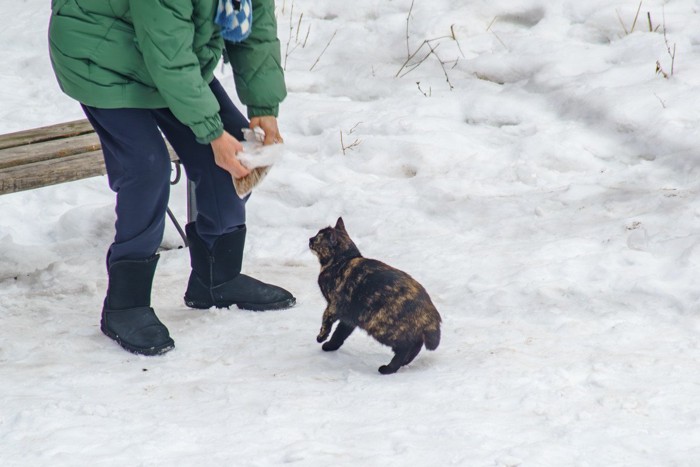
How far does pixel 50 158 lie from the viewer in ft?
15.6

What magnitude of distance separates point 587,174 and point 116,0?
9.99ft

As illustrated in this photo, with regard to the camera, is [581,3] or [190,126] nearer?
[190,126]

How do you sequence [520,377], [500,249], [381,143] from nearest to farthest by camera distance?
[520,377], [500,249], [381,143]

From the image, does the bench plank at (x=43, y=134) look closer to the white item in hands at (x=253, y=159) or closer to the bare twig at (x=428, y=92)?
the white item in hands at (x=253, y=159)

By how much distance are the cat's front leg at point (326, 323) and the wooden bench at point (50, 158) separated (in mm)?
1431

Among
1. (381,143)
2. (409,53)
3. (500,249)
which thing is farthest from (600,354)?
(409,53)

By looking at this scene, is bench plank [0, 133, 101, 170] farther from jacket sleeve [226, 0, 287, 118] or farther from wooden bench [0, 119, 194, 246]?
jacket sleeve [226, 0, 287, 118]

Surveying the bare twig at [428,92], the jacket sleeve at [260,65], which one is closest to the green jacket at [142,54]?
the jacket sleeve at [260,65]

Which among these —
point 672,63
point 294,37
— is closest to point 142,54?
point 672,63

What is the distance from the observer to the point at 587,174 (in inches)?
218

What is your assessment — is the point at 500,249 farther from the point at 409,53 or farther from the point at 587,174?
the point at 409,53

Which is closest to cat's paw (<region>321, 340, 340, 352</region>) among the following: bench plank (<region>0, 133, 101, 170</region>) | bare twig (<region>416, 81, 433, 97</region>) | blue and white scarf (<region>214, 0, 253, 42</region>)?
blue and white scarf (<region>214, 0, 253, 42</region>)

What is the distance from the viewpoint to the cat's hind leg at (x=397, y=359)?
3645 millimetres

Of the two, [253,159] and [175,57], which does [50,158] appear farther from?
[175,57]
